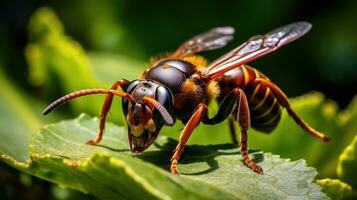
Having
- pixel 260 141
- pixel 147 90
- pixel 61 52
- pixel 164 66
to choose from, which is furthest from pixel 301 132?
pixel 61 52

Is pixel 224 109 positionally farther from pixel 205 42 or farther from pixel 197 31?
pixel 197 31

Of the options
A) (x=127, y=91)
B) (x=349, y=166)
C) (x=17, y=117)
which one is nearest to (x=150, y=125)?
(x=127, y=91)

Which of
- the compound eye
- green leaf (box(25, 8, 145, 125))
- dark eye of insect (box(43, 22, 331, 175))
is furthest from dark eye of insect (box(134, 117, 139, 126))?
green leaf (box(25, 8, 145, 125))

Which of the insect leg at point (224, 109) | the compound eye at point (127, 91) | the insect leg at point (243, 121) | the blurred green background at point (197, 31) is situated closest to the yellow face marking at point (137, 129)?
the compound eye at point (127, 91)

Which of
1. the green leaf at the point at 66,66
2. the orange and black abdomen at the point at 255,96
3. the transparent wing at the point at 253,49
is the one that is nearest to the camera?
the transparent wing at the point at 253,49

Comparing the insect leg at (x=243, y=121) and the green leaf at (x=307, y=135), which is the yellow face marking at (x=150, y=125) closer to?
the insect leg at (x=243, y=121)

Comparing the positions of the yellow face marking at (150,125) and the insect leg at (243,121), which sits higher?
the yellow face marking at (150,125)

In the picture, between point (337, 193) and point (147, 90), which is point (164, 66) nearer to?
point (147, 90)
